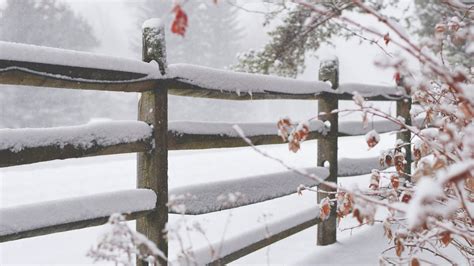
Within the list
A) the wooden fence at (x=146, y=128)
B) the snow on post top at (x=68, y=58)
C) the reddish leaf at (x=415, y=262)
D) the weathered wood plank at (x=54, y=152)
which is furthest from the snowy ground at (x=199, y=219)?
the snow on post top at (x=68, y=58)

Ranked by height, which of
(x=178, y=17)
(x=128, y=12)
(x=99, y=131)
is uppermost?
(x=128, y=12)

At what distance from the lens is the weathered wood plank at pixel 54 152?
2082 mm

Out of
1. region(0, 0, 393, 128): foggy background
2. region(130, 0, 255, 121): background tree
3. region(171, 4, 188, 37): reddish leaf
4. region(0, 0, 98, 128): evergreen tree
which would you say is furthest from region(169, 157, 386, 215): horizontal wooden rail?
region(130, 0, 255, 121): background tree

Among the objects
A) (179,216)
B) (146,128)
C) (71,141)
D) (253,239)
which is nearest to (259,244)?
(253,239)

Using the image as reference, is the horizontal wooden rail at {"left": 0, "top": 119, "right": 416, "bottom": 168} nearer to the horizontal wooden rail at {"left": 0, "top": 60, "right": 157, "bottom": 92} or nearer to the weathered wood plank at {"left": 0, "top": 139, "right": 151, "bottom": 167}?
the weathered wood plank at {"left": 0, "top": 139, "right": 151, "bottom": 167}

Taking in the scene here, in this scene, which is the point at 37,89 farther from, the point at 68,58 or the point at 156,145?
the point at 68,58

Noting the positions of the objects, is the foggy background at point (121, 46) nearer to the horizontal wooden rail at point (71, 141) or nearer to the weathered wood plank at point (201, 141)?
the weathered wood plank at point (201, 141)

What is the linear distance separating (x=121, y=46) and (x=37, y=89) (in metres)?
21.4

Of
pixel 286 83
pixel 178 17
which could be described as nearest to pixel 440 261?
pixel 286 83

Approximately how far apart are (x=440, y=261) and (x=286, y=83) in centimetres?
183

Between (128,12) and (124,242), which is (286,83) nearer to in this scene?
(124,242)

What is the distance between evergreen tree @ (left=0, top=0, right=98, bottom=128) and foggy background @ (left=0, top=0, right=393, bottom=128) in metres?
0.05

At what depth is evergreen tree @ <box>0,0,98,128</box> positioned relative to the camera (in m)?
27.3

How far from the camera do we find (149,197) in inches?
107
